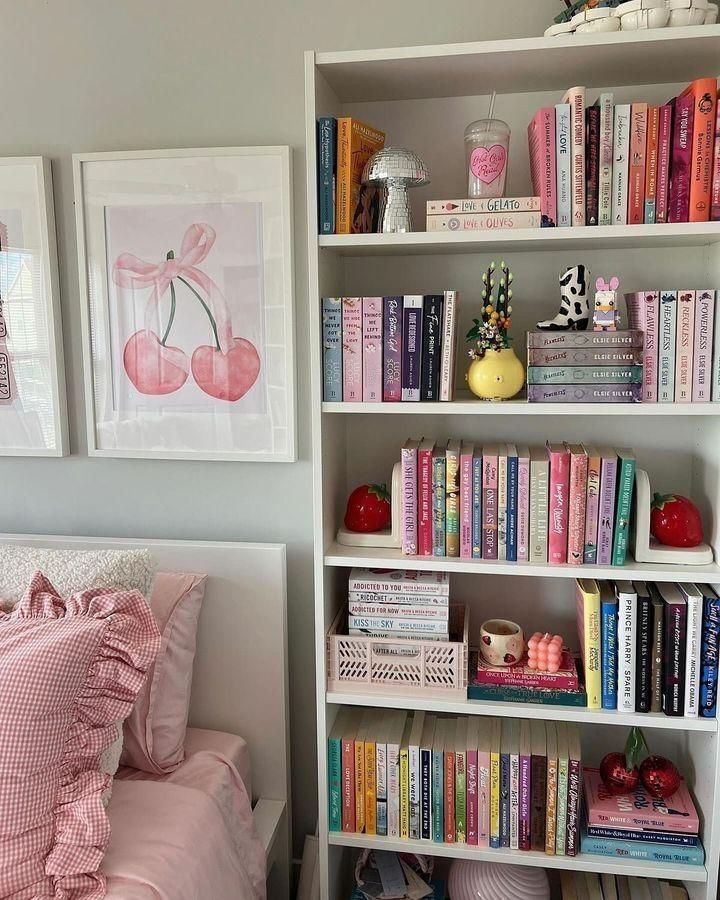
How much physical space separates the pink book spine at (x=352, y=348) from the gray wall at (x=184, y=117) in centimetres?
A: 30

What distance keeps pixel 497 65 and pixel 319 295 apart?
1.77ft

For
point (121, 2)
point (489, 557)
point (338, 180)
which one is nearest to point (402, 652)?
point (489, 557)

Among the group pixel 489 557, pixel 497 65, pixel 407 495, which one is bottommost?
pixel 489 557

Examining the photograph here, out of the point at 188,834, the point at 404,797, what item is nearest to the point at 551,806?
the point at 404,797

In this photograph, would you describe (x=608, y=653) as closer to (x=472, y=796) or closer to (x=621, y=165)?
(x=472, y=796)

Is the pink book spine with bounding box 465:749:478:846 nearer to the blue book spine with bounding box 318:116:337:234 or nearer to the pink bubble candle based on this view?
the pink bubble candle

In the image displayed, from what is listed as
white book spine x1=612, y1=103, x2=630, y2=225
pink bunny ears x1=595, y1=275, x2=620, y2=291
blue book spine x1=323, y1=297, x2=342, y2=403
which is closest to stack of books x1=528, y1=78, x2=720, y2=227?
white book spine x1=612, y1=103, x2=630, y2=225

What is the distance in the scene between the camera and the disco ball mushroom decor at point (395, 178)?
153 cm

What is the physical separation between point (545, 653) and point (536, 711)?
0.38 ft

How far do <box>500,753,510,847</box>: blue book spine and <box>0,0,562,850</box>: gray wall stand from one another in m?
0.54

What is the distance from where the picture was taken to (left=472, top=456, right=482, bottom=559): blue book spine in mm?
1582

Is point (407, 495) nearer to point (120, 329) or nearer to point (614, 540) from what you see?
point (614, 540)

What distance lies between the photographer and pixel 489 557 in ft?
5.25

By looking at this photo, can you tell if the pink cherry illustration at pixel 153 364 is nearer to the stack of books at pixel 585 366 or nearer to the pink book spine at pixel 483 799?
the stack of books at pixel 585 366
